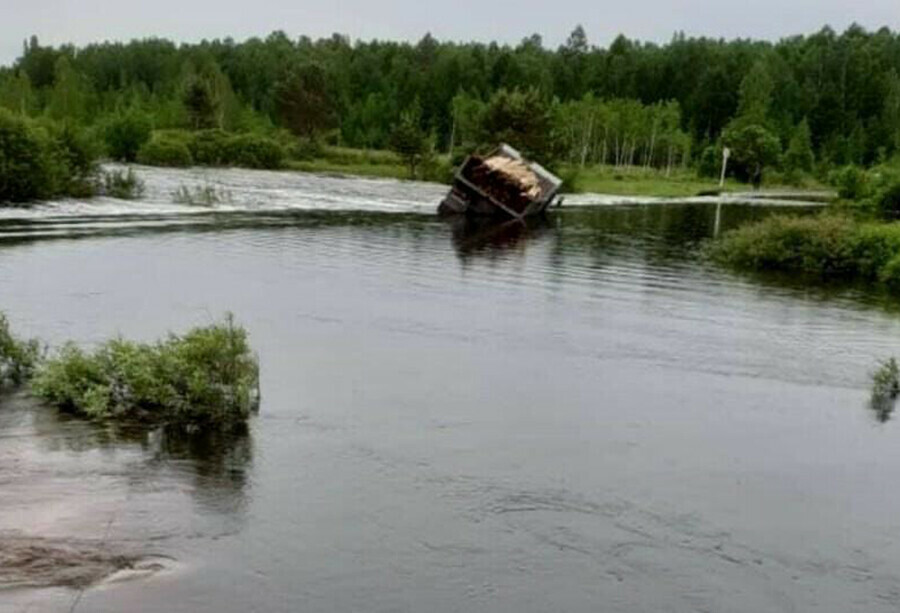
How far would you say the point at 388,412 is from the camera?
1984 centimetres

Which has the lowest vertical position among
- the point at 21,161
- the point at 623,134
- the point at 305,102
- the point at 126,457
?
the point at 126,457

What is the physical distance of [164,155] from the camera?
91.9m

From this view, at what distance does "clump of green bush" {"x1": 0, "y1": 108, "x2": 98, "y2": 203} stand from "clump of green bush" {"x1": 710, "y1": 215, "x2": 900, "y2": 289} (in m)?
30.5

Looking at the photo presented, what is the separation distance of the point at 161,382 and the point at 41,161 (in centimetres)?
3868

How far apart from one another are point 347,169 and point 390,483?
9060 centimetres

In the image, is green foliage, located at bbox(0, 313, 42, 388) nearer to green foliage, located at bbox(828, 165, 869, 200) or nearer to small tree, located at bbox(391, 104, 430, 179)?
green foliage, located at bbox(828, 165, 869, 200)

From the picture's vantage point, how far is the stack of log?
6134 cm

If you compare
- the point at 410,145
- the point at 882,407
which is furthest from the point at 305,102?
the point at 882,407

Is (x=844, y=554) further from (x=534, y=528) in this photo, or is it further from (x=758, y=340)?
(x=758, y=340)

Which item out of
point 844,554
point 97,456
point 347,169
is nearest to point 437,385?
point 97,456

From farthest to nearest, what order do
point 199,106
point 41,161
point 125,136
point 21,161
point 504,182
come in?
point 199,106 → point 125,136 → point 504,182 → point 41,161 → point 21,161

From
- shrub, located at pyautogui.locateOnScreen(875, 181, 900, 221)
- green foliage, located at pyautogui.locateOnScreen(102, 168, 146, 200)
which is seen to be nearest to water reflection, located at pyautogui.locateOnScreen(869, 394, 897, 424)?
shrub, located at pyautogui.locateOnScreen(875, 181, 900, 221)

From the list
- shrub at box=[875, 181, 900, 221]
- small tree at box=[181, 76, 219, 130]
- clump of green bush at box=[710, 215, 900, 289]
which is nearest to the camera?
clump of green bush at box=[710, 215, 900, 289]

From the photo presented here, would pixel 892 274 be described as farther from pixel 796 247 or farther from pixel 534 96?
pixel 534 96
